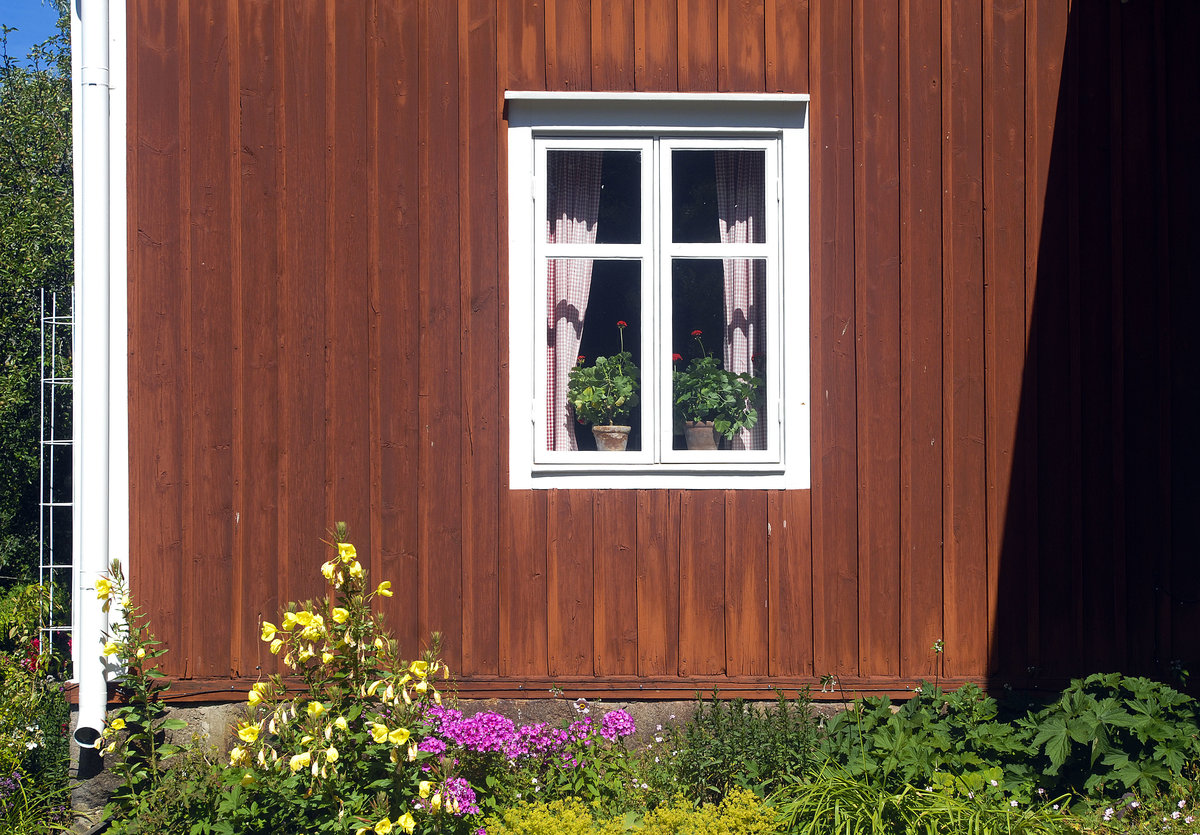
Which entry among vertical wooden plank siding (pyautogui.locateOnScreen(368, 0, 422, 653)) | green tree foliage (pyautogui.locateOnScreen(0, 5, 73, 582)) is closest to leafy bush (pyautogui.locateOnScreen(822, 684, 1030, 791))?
vertical wooden plank siding (pyautogui.locateOnScreen(368, 0, 422, 653))

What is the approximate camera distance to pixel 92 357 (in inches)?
137

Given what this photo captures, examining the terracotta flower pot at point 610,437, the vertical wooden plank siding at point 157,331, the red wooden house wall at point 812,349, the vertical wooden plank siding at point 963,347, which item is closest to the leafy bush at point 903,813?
the red wooden house wall at point 812,349

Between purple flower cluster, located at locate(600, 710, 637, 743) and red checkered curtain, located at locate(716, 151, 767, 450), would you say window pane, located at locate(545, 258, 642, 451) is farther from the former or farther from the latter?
purple flower cluster, located at locate(600, 710, 637, 743)

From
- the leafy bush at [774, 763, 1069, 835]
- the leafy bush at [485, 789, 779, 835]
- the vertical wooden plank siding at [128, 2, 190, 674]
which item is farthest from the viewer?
the vertical wooden plank siding at [128, 2, 190, 674]

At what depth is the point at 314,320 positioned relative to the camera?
3.64 metres

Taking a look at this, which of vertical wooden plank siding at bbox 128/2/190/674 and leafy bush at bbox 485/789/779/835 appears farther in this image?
vertical wooden plank siding at bbox 128/2/190/674

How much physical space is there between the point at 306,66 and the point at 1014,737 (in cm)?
409

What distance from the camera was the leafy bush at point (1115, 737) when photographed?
3.13m

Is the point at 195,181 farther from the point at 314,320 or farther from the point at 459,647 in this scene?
the point at 459,647

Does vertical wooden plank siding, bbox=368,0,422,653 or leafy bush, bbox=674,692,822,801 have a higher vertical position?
vertical wooden plank siding, bbox=368,0,422,653

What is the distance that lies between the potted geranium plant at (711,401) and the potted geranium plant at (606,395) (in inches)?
8.4

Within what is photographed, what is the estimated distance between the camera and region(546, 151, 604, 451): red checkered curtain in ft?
12.2

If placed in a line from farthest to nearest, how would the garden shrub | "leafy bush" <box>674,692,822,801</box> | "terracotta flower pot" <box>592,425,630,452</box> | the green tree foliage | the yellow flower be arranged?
the green tree foliage → "terracotta flower pot" <box>592,425,630,452</box> → the garden shrub → "leafy bush" <box>674,692,822,801</box> → the yellow flower

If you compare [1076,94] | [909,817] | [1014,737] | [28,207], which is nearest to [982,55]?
[1076,94]
